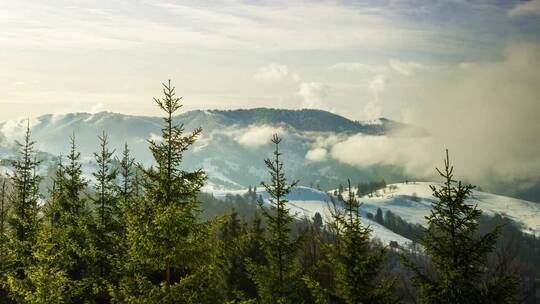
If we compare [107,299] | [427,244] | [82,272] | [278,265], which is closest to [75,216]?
[82,272]

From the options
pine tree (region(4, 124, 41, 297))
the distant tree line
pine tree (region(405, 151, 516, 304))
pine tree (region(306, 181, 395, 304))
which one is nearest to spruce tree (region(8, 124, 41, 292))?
pine tree (region(4, 124, 41, 297))

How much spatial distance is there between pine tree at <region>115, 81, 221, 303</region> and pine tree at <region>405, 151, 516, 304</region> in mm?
Answer: 8658

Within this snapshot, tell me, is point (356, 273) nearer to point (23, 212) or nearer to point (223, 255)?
point (223, 255)

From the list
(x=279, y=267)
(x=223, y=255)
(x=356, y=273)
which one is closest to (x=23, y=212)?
(x=279, y=267)

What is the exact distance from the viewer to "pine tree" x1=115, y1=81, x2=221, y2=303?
16.3 metres

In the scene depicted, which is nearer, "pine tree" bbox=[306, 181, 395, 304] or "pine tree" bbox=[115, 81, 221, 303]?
"pine tree" bbox=[115, 81, 221, 303]

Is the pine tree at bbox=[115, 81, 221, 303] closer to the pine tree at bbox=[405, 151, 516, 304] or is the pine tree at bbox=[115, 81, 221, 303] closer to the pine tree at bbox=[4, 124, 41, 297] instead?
the pine tree at bbox=[405, 151, 516, 304]

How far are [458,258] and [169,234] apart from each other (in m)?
11.5

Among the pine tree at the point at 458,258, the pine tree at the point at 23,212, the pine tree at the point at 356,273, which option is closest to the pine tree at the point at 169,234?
the pine tree at the point at 356,273

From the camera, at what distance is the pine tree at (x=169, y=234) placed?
53.6ft

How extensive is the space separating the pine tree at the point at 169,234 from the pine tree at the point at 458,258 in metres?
8.66

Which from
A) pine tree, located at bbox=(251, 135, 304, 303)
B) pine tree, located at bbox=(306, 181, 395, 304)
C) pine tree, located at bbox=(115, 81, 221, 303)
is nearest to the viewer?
pine tree, located at bbox=(115, 81, 221, 303)

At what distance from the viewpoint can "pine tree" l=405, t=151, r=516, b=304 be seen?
714 inches

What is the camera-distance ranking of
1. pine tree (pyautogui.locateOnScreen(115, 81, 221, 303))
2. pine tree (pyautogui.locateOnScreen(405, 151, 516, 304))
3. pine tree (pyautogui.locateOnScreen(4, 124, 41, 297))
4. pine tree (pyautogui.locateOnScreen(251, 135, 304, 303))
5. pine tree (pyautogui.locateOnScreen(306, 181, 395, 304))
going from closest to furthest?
1. pine tree (pyautogui.locateOnScreen(115, 81, 221, 303))
2. pine tree (pyautogui.locateOnScreen(405, 151, 516, 304))
3. pine tree (pyautogui.locateOnScreen(306, 181, 395, 304))
4. pine tree (pyautogui.locateOnScreen(251, 135, 304, 303))
5. pine tree (pyautogui.locateOnScreen(4, 124, 41, 297))
